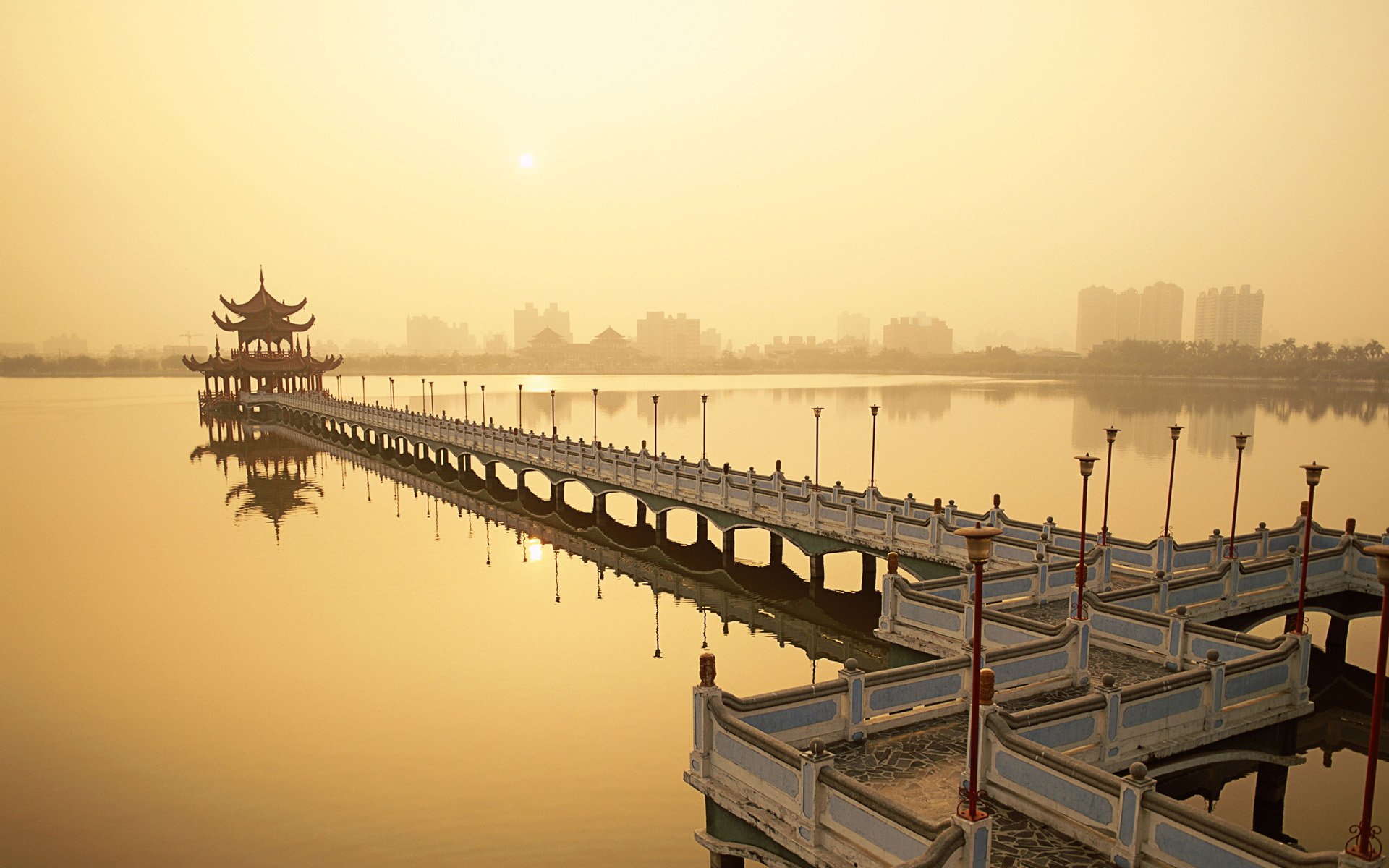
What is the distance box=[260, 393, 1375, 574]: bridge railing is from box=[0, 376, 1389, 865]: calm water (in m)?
4.07

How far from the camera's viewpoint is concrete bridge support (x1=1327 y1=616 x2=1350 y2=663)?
22094 millimetres

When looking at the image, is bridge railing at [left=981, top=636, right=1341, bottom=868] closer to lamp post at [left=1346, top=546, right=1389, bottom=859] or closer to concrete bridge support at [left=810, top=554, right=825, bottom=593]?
lamp post at [left=1346, top=546, right=1389, bottom=859]

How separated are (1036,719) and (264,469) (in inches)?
2405

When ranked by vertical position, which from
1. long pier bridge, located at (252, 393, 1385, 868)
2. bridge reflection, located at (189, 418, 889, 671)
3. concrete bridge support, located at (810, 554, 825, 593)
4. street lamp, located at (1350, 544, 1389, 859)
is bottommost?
bridge reflection, located at (189, 418, 889, 671)

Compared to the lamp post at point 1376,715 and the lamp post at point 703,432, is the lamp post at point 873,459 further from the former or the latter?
the lamp post at point 1376,715

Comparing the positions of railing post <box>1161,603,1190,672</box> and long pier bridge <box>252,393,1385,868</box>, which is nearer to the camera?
long pier bridge <box>252,393,1385,868</box>

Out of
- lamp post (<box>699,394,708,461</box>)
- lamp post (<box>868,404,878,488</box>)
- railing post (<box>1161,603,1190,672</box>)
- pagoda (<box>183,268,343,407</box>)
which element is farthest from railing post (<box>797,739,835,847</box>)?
pagoda (<box>183,268,343,407</box>)

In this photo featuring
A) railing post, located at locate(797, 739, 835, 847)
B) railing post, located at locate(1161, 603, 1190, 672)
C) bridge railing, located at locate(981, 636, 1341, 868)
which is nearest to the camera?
bridge railing, located at locate(981, 636, 1341, 868)

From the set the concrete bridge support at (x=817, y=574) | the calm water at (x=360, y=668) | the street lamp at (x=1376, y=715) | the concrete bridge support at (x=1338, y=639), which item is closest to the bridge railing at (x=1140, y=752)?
the street lamp at (x=1376, y=715)

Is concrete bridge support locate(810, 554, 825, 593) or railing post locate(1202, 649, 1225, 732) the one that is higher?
railing post locate(1202, 649, 1225, 732)

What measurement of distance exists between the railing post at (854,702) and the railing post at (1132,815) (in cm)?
362

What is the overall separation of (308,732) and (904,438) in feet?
225

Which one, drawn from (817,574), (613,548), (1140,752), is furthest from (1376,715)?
(613,548)

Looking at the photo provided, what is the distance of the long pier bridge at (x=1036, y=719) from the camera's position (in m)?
9.00
